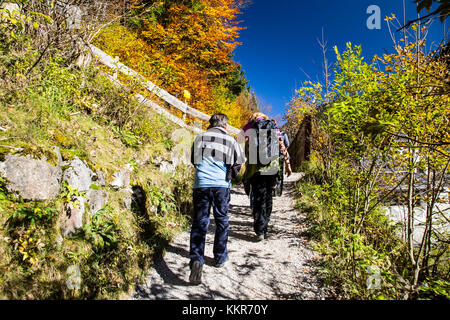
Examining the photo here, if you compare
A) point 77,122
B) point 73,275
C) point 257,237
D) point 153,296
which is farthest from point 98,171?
point 257,237

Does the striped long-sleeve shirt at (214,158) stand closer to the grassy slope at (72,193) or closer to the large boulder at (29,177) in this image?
the grassy slope at (72,193)

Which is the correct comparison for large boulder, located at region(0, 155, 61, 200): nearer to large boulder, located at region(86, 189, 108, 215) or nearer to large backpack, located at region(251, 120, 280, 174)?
large boulder, located at region(86, 189, 108, 215)

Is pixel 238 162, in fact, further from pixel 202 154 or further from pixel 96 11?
pixel 96 11

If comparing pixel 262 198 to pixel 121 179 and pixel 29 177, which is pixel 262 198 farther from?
pixel 29 177

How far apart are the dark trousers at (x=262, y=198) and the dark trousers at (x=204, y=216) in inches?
42.0

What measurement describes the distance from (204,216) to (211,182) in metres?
0.44

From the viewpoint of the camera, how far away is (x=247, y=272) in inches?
124

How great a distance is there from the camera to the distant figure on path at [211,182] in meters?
2.82

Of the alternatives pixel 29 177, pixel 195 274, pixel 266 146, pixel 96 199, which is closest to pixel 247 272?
pixel 195 274

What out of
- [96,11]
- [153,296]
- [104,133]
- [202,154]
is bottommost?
[153,296]

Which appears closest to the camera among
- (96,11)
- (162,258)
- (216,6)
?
(162,258)

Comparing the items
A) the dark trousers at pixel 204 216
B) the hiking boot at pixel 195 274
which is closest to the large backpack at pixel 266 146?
the dark trousers at pixel 204 216

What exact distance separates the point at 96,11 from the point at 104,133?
263 cm
